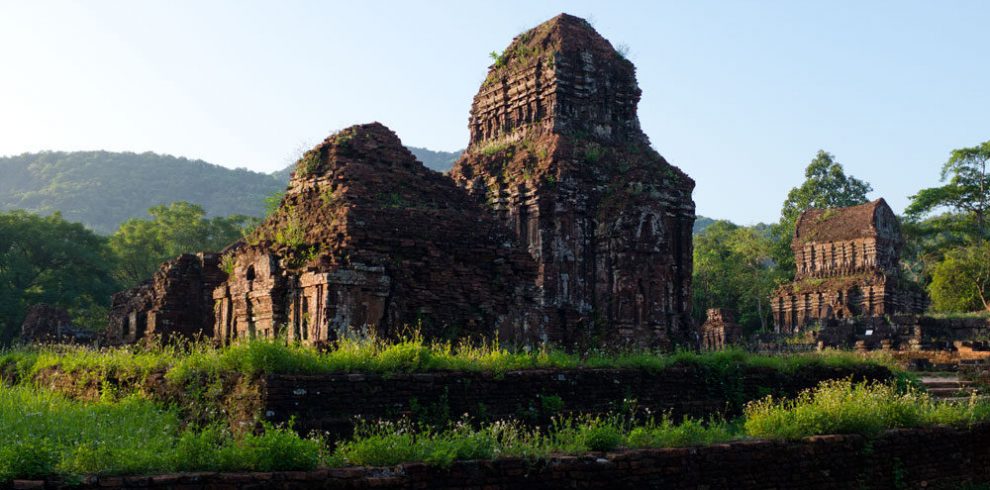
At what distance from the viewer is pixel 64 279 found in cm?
3978

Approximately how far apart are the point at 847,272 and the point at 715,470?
40270 mm

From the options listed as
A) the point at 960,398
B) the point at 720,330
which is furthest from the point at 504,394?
the point at 720,330

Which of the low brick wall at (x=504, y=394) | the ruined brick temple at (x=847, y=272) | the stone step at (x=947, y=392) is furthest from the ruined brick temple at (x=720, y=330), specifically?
the low brick wall at (x=504, y=394)

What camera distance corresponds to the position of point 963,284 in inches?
1738

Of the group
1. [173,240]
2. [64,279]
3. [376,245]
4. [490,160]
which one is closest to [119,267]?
[173,240]

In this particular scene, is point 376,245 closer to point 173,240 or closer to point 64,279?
point 64,279

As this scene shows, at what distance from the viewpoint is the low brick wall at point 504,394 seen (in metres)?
8.92

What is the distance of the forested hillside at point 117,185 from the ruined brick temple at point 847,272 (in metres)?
97.1

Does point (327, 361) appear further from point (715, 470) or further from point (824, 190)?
point (824, 190)

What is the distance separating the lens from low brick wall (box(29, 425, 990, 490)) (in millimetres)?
5973

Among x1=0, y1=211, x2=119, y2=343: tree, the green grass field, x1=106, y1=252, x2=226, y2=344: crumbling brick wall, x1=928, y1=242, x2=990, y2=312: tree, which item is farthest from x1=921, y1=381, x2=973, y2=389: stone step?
x1=0, y1=211, x2=119, y2=343: tree

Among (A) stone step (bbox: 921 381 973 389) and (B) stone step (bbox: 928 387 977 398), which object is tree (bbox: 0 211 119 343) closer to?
(A) stone step (bbox: 921 381 973 389)

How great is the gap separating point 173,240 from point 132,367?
39908 mm

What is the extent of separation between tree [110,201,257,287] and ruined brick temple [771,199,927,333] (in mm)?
29244
